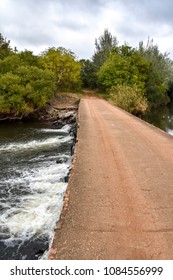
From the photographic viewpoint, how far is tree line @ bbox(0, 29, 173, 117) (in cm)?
2627

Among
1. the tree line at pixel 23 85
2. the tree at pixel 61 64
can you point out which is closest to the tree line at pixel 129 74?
the tree at pixel 61 64

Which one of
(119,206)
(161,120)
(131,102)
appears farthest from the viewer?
(161,120)

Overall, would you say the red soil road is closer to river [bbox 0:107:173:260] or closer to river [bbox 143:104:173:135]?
river [bbox 0:107:173:260]

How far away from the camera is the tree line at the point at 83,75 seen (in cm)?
2627

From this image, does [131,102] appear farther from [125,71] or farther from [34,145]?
[34,145]

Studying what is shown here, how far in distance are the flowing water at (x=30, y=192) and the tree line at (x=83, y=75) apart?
350 inches

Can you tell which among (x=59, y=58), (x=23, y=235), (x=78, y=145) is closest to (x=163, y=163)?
(x=78, y=145)

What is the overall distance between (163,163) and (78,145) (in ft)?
11.9

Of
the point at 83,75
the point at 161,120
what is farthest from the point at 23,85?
the point at 83,75

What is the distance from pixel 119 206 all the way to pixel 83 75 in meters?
52.9

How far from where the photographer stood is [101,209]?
6.06 metres

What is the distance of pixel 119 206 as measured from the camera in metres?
6.15

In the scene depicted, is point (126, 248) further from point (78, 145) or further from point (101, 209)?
point (78, 145)

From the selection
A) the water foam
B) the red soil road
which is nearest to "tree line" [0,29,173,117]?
the water foam
